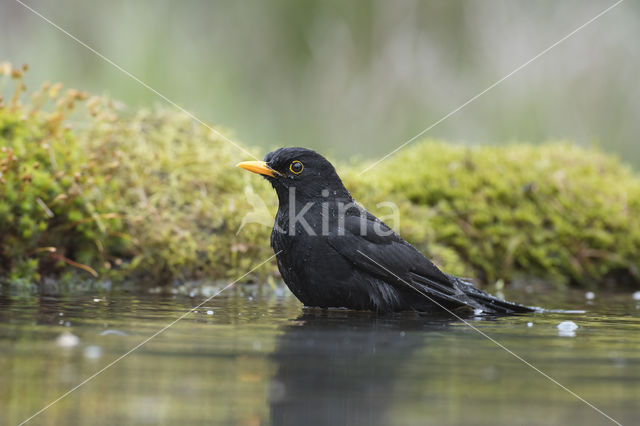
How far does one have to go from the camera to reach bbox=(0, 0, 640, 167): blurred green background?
1038 cm

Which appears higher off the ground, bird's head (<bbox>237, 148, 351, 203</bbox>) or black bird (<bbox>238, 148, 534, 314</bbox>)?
bird's head (<bbox>237, 148, 351, 203</bbox>)

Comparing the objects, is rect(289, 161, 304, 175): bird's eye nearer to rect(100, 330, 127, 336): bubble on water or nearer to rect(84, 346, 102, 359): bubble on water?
rect(100, 330, 127, 336): bubble on water

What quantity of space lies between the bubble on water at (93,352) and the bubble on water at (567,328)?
2.42 m

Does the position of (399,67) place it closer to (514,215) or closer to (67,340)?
(514,215)

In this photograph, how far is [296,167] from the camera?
16.9 ft

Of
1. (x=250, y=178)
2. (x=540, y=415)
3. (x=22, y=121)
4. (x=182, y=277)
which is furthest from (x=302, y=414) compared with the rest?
(x=250, y=178)

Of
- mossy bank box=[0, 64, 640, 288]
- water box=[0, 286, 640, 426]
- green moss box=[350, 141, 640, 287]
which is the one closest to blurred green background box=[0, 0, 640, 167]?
mossy bank box=[0, 64, 640, 288]

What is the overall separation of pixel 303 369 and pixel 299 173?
8.65 feet

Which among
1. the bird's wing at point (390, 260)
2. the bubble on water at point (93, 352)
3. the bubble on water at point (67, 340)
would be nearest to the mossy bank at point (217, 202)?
the bird's wing at point (390, 260)

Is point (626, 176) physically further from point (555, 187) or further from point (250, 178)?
point (250, 178)

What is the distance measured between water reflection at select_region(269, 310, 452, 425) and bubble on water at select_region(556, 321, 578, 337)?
66 cm

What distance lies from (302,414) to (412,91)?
30.6 feet

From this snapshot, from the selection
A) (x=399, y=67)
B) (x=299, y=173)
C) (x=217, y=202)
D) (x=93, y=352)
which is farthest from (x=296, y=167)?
(x=399, y=67)

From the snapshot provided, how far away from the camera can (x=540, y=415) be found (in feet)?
7.06
